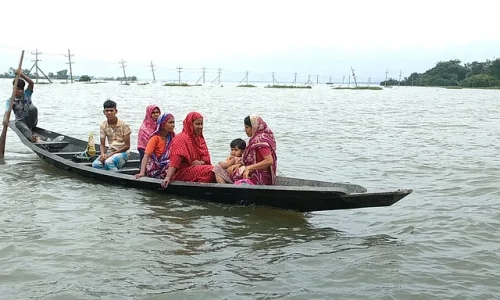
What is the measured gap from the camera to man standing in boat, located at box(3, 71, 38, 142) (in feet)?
31.8

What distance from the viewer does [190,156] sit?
6.25m

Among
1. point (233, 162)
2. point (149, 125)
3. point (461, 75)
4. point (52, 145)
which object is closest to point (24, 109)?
point (52, 145)

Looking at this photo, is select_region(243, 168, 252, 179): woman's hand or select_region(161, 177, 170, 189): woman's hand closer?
select_region(243, 168, 252, 179): woman's hand

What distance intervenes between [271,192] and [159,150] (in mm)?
1861

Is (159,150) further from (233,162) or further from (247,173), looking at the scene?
(247,173)

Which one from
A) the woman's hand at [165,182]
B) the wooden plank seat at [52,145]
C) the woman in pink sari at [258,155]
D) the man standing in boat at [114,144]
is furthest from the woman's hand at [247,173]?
the wooden plank seat at [52,145]

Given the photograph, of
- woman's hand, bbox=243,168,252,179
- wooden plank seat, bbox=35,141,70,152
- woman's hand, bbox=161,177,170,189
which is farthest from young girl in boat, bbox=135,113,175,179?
wooden plank seat, bbox=35,141,70,152

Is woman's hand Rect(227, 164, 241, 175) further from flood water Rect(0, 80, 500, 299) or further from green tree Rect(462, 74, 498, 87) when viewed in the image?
green tree Rect(462, 74, 498, 87)

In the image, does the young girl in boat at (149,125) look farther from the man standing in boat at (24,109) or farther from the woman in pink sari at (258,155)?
the man standing in boat at (24,109)

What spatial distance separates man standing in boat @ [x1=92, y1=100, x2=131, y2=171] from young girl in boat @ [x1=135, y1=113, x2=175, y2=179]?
2.84 feet

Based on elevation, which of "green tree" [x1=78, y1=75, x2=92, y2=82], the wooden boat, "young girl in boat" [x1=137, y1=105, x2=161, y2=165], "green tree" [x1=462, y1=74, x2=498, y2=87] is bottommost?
the wooden boat

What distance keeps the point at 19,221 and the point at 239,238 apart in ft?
8.01

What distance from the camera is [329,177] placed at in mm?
8797

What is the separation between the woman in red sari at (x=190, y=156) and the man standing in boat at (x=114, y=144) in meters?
1.44
